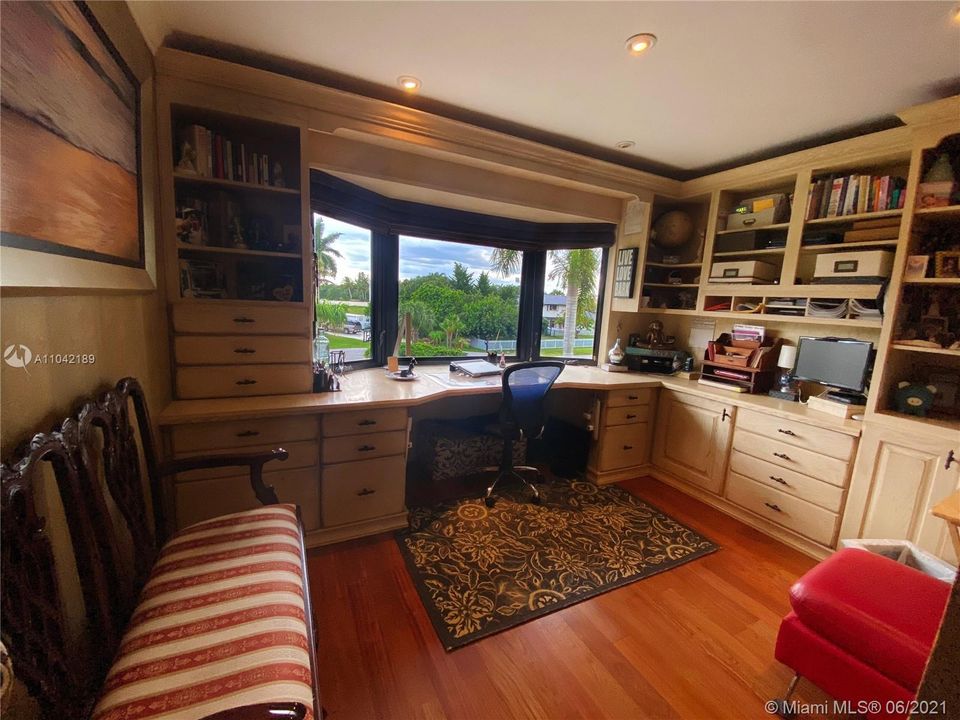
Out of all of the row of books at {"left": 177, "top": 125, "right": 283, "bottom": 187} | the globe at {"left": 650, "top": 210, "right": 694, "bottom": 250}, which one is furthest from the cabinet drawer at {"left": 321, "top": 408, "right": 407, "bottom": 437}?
the globe at {"left": 650, "top": 210, "right": 694, "bottom": 250}

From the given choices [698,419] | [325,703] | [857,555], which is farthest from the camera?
[698,419]

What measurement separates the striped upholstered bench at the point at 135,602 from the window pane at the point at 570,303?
8.87ft

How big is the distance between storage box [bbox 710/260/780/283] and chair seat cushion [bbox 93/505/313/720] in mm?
3065

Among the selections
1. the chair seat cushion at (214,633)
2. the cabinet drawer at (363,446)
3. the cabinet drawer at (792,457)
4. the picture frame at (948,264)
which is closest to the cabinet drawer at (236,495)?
the cabinet drawer at (363,446)

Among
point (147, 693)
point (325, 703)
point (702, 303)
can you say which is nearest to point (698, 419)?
point (702, 303)

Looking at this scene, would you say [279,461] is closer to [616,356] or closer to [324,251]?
[324,251]

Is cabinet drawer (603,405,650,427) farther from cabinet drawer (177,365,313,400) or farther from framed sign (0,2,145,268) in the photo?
framed sign (0,2,145,268)

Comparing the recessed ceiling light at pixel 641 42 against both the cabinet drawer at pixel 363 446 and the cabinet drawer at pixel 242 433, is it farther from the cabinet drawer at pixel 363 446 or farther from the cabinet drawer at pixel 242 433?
the cabinet drawer at pixel 242 433

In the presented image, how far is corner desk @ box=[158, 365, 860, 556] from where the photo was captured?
5.72 ft

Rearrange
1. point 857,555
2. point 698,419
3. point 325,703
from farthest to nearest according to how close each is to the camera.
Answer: point 698,419, point 857,555, point 325,703

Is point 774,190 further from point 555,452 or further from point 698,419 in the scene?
point 555,452

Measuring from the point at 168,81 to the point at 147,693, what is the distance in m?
2.19

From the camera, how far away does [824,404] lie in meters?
2.19

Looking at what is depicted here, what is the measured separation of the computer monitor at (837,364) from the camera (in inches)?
83.4
